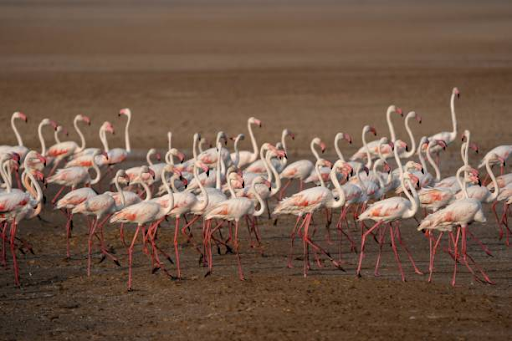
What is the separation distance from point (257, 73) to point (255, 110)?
5945mm

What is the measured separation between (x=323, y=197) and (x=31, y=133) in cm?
1121

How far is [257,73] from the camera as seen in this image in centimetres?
Result: 2973

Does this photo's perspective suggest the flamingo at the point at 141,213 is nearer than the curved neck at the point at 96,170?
Yes

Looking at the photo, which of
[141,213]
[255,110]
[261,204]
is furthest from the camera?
[255,110]

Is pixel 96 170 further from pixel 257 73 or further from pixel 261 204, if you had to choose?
pixel 257 73

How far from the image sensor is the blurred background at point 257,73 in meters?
22.5

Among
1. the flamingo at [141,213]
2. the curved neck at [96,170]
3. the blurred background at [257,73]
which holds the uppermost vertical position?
the blurred background at [257,73]

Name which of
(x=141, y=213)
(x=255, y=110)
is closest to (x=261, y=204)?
(x=141, y=213)

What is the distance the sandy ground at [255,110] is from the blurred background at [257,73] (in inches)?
2.9

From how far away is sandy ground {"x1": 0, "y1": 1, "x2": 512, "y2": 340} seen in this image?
9359mm

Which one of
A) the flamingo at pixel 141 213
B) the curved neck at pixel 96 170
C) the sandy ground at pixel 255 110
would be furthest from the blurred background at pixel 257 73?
the flamingo at pixel 141 213

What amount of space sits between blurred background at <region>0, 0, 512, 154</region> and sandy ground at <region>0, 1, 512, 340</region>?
74 mm

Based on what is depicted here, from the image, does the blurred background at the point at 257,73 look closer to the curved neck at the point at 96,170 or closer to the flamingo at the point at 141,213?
the curved neck at the point at 96,170

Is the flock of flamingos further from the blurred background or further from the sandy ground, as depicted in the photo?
the blurred background
